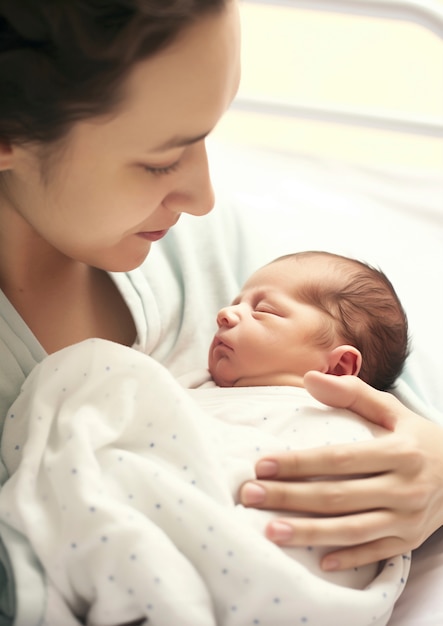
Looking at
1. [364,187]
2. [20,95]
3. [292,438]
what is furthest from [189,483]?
[364,187]

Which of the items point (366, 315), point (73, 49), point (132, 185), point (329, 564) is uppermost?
point (73, 49)

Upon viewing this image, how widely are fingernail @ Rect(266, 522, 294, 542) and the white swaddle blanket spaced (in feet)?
0.05

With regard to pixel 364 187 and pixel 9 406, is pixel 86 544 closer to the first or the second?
pixel 9 406

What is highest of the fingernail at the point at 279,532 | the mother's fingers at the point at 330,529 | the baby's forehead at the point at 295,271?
the baby's forehead at the point at 295,271

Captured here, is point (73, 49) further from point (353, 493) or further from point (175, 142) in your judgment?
point (353, 493)

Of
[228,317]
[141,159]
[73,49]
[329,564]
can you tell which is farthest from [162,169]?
[329,564]

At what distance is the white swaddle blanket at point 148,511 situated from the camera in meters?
0.82

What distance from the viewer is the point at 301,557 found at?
897 millimetres

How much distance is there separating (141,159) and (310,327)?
36 centimetres

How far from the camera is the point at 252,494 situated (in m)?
0.90

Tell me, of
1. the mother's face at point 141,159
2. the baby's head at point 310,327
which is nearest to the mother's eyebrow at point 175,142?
the mother's face at point 141,159

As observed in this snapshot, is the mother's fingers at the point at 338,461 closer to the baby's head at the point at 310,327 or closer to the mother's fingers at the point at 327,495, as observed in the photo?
the mother's fingers at the point at 327,495

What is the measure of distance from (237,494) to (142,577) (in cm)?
14

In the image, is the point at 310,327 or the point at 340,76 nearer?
the point at 310,327
